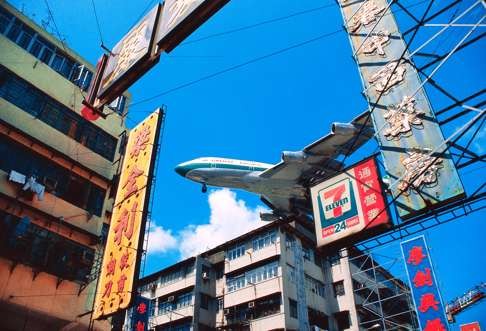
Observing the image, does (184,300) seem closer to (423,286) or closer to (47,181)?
(47,181)

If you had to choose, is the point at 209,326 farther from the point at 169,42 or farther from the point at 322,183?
the point at 169,42

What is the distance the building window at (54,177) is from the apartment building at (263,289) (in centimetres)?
1653

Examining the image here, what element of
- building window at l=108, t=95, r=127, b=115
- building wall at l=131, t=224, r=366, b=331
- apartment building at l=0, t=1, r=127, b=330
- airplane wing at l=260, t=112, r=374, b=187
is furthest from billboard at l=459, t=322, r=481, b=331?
building window at l=108, t=95, r=127, b=115

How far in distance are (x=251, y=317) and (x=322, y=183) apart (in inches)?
935

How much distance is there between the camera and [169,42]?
8711 mm

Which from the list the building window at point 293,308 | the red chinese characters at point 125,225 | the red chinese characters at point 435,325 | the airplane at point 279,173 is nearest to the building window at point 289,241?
the building window at point 293,308

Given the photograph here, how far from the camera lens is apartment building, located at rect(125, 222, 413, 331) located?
33688mm

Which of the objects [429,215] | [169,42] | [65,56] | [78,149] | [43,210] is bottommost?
[429,215]

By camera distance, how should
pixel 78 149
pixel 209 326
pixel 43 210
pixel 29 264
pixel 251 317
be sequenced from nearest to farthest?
pixel 29 264 < pixel 43 210 < pixel 78 149 < pixel 251 317 < pixel 209 326

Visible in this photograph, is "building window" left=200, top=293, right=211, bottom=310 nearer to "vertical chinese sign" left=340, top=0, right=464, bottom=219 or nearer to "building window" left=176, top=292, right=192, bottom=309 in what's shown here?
"building window" left=176, top=292, right=192, bottom=309

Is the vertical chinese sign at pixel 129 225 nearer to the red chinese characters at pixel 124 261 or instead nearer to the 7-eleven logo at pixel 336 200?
the red chinese characters at pixel 124 261

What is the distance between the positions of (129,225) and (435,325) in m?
15.3

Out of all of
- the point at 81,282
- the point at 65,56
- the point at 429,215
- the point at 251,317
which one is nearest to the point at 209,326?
the point at 251,317

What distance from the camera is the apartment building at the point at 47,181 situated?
16.4m
